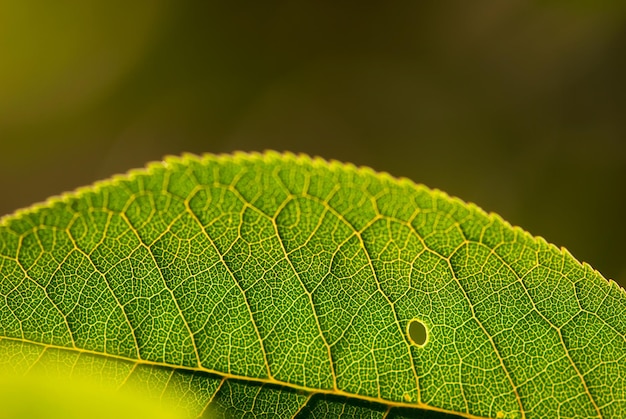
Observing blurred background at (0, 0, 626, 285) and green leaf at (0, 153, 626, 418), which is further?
blurred background at (0, 0, 626, 285)

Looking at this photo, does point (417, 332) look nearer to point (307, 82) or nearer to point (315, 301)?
point (315, 301)

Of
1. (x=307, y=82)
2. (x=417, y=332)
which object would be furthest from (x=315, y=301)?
(x=307, y=82)

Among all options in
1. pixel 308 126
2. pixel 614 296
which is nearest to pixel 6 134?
pixel 308 126

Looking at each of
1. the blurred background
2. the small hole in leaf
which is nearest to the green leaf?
the small hole in leaf

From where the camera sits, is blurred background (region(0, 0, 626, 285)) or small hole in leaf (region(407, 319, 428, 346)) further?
blurred background (region(0, 0, 626, 285))

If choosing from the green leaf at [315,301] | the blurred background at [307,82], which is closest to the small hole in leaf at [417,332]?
the green leaf at [315,301]

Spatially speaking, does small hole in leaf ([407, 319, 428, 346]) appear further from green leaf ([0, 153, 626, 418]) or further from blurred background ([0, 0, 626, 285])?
blurred background ([0, 0, 626, 285])

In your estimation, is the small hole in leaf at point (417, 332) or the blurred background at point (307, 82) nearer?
the small hole in leaf at point (417, 332)

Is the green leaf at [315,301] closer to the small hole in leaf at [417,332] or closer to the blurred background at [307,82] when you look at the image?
the small hole in leaf at [417,332]
